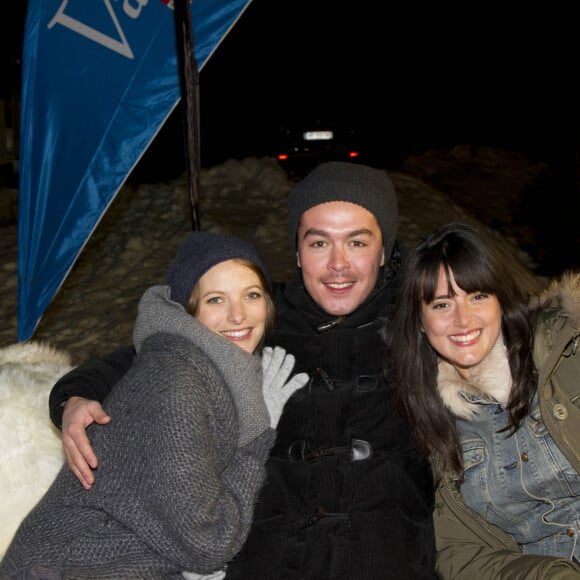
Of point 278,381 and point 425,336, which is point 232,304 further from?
point 425,336

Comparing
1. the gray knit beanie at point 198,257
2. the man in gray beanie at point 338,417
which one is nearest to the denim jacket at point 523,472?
the man in gray beanie at point 338,417

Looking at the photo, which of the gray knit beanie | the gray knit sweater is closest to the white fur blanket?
the gray knit sweater

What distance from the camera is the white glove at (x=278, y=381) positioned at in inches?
99.9

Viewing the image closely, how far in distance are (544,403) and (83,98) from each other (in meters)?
2.50

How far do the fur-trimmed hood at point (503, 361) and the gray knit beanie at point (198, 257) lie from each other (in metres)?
0.91

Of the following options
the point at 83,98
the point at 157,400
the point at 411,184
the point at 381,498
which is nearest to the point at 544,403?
the point at 381,498

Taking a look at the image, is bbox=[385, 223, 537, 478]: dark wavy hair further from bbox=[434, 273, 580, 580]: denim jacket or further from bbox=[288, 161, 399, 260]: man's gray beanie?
bbox=[288, 161, 399, 260]: man's gray beanie

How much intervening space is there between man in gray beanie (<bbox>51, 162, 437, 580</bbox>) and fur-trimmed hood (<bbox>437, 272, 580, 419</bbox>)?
0.83 feet

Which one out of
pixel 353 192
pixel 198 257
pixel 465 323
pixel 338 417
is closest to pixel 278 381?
pixel 338 417

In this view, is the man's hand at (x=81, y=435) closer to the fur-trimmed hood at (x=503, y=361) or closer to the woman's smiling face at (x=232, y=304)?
the woman's smiling face at (x=232, y=304)

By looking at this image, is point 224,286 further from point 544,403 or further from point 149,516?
point 544,403

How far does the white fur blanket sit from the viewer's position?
225 centimetres

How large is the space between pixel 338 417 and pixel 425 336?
17.9 inches

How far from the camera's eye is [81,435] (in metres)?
2.13
